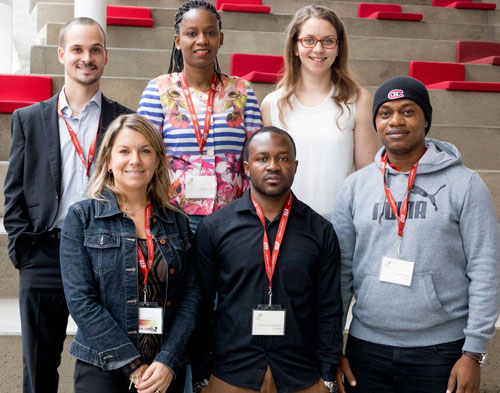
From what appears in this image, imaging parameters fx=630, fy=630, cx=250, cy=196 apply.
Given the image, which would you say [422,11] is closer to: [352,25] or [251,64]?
[352,25]

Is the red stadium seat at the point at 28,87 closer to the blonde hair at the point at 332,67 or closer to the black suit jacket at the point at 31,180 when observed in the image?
the black suit jacket at the point at 31,180

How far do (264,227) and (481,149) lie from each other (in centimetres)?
230

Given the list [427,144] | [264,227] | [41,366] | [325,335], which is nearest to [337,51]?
[427,144]

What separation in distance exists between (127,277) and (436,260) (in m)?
0.85

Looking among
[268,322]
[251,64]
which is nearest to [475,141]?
[251,64]

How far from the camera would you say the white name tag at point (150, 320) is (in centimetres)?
A: 173

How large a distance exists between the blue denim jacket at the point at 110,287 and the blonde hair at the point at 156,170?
0.06m

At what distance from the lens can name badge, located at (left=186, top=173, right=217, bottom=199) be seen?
6.71 ft

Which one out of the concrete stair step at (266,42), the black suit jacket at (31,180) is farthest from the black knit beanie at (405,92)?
the concrete stair step at (266,42)

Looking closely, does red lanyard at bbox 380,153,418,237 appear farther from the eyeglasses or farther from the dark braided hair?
the dark braided hair

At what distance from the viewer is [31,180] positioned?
6.60 ft

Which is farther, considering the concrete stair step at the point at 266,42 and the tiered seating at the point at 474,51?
the tiered seating at the point at 474,51

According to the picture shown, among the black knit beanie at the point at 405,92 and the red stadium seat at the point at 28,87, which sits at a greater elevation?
the red stadium seat at the point at 28,87

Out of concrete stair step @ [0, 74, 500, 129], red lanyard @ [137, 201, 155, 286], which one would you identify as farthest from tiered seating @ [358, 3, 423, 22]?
red lanyard @ [137, 201, 155, 286]
